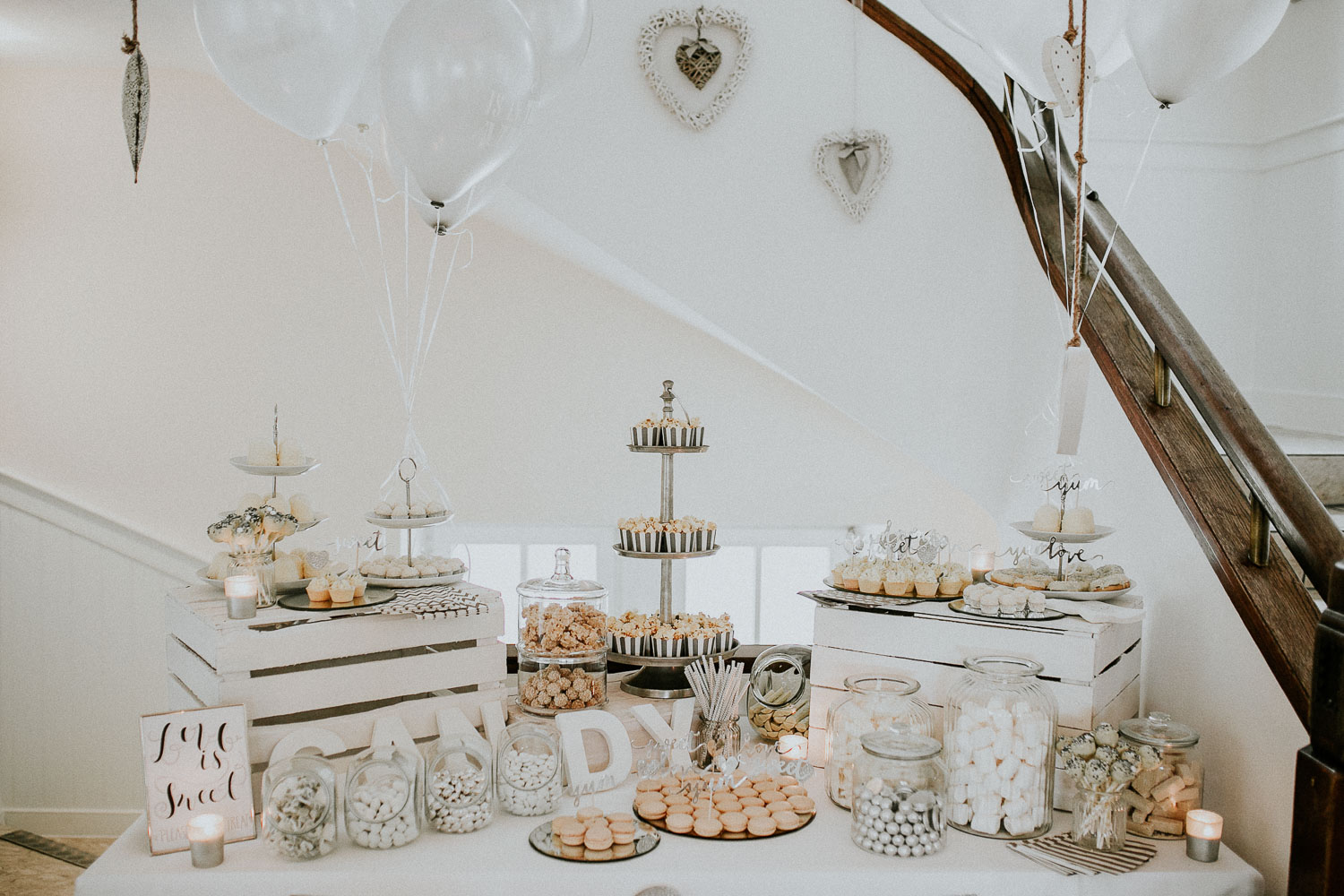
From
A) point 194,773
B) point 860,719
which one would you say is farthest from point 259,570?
point 860,719

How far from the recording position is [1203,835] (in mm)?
1684

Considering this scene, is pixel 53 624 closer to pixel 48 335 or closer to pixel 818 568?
pixel 48 335

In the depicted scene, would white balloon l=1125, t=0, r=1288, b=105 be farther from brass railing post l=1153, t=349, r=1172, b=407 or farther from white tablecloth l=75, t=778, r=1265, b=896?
white tablecloth l=75, t=778, r=1265, b=896

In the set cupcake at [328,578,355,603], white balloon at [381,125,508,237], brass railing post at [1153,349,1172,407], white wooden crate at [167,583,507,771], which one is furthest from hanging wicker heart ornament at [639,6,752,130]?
cupcake at [328,578,355,603]

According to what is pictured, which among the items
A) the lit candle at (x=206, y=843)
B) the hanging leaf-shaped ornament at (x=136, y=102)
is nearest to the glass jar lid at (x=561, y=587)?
the lit candle at (x=206, y=843)

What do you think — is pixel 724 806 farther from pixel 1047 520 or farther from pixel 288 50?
pixel 288 50

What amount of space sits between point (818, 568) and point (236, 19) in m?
3.67

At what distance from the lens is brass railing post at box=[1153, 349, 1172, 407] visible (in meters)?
2.09

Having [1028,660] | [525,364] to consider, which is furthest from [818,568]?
[1028,660]

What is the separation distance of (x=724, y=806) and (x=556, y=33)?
1.56 m

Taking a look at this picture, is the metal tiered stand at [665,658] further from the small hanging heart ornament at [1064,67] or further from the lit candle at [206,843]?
the small hanging heart ornament at [1064,67]

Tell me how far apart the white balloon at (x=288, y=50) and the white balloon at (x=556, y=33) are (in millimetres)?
328

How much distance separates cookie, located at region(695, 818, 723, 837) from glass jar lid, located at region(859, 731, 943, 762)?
0.30 m

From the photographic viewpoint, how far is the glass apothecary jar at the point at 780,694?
2.23 metres
